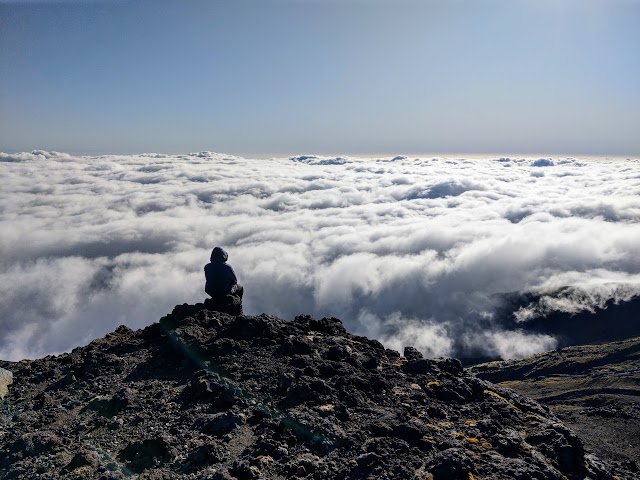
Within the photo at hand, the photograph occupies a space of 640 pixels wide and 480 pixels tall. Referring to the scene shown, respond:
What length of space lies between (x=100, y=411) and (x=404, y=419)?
15159mm

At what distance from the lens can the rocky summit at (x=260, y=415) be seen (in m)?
18.0

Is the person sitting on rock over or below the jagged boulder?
over

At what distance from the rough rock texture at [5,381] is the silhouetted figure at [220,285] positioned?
13.2m

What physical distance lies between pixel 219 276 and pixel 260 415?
1520 centimetres

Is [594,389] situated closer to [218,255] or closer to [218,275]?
[218,275]

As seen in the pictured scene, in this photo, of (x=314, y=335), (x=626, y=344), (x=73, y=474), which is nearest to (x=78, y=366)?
(x=73, y=474)

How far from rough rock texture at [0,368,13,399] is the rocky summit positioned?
0.33m

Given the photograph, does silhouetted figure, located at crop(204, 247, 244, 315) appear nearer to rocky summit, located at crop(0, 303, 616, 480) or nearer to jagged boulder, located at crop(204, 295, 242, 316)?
jagged boulder, located at crop(204, 295, 242, 316)

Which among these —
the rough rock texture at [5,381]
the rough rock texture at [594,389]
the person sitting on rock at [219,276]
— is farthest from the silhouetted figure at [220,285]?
the rough rock texture at [594,389]

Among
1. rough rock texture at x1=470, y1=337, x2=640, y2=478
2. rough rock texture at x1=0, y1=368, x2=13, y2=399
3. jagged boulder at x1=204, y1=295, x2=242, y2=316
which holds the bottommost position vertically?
rough rock texture at x1=470, y1=337, x2=640, y2=478

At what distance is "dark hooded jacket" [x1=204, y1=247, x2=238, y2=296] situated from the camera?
113 ft

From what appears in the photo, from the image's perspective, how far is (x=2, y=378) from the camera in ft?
80.6

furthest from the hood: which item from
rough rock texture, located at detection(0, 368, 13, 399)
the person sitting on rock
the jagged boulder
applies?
rough rock texture, located at detection(0, 368, 13, 399)

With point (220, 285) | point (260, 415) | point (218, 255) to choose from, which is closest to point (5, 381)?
point (220, 285)
